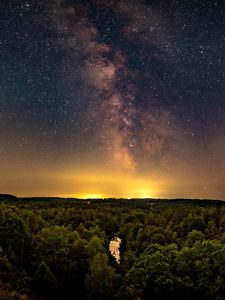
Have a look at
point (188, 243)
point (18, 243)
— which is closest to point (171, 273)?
point (18, 243)

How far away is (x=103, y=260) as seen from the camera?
67812 mm

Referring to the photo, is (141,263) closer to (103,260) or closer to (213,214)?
(103,260)

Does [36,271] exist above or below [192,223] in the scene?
below

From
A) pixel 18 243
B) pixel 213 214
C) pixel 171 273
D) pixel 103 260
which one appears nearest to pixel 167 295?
pixel 171 273

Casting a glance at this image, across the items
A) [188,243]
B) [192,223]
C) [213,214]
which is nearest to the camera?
[188,243]

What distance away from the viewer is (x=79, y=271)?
73375 mm

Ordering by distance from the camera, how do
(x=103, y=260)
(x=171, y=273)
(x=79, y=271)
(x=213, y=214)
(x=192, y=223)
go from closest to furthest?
(x=171, y=273), (x=103, y=260), (x=79, y=271), (x=192, y=223), (x=213, y=214)

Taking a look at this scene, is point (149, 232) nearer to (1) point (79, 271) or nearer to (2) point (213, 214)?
(1) point (79, 271)

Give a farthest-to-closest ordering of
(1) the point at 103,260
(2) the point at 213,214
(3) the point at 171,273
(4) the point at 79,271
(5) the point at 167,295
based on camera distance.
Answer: (2) the point at 213,214 → (4) the point at 79,271 → (1) the point at 103,260 → (3) the point at 171,273 → (5) the point at 167,295

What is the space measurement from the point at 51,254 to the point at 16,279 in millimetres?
15953

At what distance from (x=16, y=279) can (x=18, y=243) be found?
17216 millimetres

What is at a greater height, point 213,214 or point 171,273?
point 213,214

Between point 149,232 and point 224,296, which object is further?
point 149,232

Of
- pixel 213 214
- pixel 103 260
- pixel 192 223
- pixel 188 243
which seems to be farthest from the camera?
pixel 213 214
